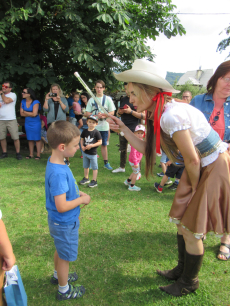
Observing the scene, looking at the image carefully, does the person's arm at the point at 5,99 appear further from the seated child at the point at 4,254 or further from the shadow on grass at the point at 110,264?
the seated child at the point at 4,254

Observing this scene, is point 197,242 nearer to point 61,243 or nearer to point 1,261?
point 61,243

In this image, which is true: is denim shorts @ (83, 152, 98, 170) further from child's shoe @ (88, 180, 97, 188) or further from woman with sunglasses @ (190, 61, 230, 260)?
woman with sunglasses @ (190, 61, 230, 260)

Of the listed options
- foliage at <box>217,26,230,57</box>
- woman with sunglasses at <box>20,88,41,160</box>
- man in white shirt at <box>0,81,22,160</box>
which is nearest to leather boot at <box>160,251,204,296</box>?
woman with sunglasses at <box>20,88,41,160</box>

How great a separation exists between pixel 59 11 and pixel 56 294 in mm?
6434

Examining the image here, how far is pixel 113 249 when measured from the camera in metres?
2.61

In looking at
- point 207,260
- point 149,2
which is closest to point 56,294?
point 207,260

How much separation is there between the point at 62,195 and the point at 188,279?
1.43 metres

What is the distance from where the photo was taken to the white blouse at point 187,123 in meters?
1.49

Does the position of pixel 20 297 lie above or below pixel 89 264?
above

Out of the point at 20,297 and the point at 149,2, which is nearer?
the point at 20,297

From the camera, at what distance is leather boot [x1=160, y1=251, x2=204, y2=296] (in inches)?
72.7

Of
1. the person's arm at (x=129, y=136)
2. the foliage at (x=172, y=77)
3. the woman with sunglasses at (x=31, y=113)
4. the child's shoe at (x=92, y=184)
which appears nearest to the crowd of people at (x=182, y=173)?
the person's arm at (x=129, y=136)

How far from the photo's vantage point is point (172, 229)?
307 centimetres

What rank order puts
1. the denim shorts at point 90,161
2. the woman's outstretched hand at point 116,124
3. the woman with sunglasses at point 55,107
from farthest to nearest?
→ the woman with sunglasses at point 55,107 < the denim shorts at point 90,161 < the woman's outstretched hand at point 116,124
